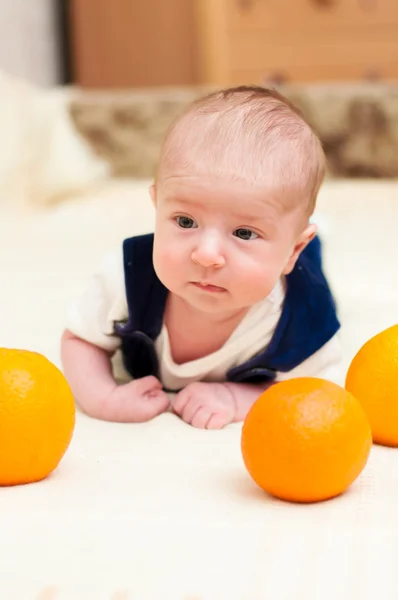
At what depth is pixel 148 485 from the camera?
2.82 feet

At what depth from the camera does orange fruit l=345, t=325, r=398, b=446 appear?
3.21 ft

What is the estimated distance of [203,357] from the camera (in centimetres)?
120

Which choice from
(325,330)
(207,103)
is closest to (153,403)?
(325,330)

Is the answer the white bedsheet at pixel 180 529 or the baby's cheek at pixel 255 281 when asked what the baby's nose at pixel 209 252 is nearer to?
the baby's cheek at pixel 255 281

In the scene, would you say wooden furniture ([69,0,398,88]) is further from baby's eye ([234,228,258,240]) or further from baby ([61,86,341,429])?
baby's eye ([234,228,258,240])

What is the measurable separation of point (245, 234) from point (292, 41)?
3.11 meters

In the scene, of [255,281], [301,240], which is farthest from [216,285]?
[301,240]

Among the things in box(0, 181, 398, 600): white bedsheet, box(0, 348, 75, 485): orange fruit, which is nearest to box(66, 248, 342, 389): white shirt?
box(0, 181, 398, 600): white bedsheet

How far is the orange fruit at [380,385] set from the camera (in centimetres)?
98

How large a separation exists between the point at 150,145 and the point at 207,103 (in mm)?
2425

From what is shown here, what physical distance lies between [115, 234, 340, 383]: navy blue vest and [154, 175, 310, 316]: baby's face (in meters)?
0.14

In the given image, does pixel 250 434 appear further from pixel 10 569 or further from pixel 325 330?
pixel 325 330

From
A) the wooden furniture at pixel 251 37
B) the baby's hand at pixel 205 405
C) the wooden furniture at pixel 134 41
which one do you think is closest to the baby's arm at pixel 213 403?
the baby's hand at pixel 205 405

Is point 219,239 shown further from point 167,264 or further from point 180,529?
point 180,529
